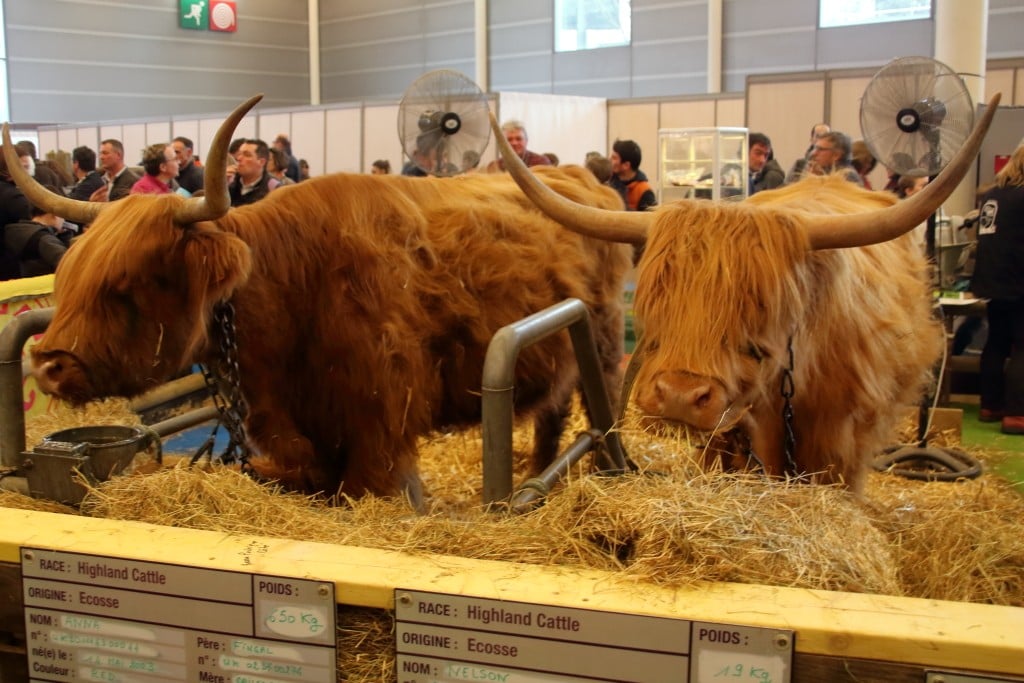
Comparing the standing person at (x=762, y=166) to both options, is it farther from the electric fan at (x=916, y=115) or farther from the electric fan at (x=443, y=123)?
the electric fan at (x=916, y=115)

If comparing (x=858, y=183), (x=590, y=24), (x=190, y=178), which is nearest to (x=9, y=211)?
(x=190, y=178)

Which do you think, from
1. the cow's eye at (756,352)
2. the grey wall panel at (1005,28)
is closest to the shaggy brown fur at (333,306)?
the cow's eye at (756,352)

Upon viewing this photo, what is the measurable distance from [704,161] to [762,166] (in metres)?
2.18

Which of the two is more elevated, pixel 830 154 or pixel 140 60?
pixel 140 60

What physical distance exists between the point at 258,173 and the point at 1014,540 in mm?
5112

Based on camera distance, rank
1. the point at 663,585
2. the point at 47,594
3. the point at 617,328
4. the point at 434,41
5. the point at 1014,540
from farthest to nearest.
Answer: the point at 434,41 < the point at 617,328 < the point at 1014,540 < the point at 47,594 < the point at 663,585

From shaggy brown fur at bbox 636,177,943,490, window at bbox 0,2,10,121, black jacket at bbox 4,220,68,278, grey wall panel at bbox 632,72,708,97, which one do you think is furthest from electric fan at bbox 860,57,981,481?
window at bbox 0,2,10,121

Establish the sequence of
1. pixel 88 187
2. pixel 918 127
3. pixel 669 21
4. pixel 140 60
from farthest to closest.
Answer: pixel 140 60, pixel 669 21, pixel 88 187, pixel 918 127

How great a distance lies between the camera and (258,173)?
6.30 m

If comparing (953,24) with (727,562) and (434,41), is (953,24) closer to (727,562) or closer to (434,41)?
(727,562)

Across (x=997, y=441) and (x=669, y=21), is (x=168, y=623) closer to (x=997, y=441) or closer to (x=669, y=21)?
(x=997, y=441)

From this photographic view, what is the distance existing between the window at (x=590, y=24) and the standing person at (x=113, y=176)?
15258 millimetres

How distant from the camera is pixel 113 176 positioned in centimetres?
879

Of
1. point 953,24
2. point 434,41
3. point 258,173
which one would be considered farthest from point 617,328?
point 434,41
